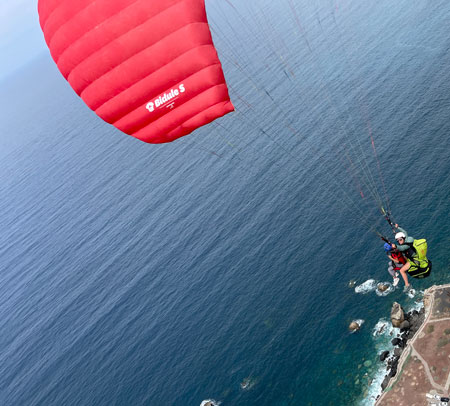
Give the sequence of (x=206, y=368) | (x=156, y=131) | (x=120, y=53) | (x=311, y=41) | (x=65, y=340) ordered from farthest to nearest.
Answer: (x=311, y=41)
(x=65, y=340)
(x=206, y=368)
(x=156, y=131)
(x=120, y=53)

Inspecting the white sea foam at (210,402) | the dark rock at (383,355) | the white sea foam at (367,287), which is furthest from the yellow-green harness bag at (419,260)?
the white sea foam at (210,402)

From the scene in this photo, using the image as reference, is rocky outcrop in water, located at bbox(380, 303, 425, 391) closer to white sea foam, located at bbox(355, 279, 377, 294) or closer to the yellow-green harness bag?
white sea foam, located at bbox(355, 279, 377, 294)

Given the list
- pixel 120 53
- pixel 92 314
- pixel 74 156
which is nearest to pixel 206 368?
pixel 92 314

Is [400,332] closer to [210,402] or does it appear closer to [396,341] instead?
[396,341]

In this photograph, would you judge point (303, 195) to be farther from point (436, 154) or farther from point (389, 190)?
point (436, 154)

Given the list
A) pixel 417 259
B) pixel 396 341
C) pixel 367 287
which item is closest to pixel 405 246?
pixel 417 259

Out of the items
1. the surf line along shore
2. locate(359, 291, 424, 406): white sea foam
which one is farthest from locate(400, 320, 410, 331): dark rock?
the surf line along shore
